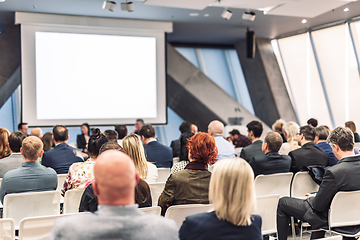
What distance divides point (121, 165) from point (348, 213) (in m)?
2.36

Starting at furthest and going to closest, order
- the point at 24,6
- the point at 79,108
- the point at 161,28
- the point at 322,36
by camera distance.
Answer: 1. the point at 322,36
2. the point at 161,28
3. the point at 79,108
4. the point at 24,6

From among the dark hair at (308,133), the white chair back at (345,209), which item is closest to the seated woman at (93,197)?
the white chair back at (345,209)

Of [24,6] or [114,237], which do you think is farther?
[24,6]

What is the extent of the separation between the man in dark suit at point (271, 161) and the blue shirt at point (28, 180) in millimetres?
2117

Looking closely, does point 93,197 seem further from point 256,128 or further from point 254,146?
point 256,128

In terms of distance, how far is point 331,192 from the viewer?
2941 mm

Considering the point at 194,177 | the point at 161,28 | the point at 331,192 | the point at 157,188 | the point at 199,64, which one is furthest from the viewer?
the point at 199,64

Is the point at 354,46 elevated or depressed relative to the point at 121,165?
elevated

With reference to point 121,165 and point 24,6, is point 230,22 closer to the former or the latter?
point 24,6

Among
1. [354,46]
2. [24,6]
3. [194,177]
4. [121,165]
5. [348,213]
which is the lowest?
[348,213]

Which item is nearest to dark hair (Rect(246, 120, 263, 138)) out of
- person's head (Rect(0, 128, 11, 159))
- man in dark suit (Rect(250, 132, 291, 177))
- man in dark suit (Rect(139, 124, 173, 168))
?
man in dark suit (Rect(250, 132, 291, 177))

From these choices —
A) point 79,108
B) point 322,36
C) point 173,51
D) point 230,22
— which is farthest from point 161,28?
point 322,36

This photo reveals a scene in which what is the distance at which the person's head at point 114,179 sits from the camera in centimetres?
137

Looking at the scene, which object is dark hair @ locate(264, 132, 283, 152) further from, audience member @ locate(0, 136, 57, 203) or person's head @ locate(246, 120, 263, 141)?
audience member @ locate(0, 136, 57, 203)
